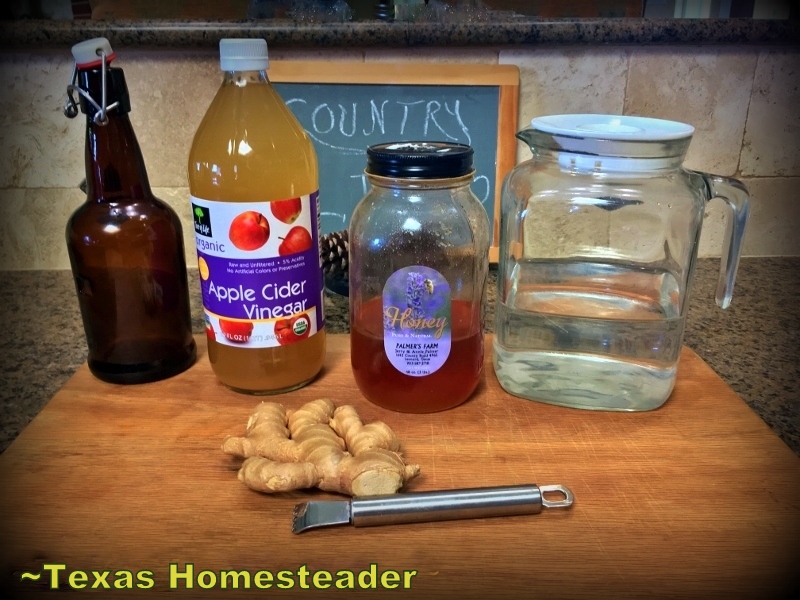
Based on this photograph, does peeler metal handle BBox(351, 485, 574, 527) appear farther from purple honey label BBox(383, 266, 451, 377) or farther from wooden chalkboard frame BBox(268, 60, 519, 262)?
wooden chalkboard frame BBox(268, 60, 519, 262)

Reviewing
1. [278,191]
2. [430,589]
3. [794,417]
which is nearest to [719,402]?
[794,417]

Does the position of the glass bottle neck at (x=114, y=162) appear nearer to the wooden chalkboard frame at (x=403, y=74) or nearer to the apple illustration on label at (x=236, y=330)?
the apple illustration on label at (x=236, y=330)

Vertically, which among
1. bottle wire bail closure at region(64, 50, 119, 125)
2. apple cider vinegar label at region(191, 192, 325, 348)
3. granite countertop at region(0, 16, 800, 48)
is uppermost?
granite countertop at region(0, 16, 800, 48)

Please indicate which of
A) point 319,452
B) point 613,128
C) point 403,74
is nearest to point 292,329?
point 319,452

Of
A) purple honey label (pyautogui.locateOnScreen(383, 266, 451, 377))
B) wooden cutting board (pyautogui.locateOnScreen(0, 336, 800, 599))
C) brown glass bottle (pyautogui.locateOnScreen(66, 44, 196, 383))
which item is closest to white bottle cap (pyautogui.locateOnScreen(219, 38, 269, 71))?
brown glass bottle (pyautogui.locateOnScreen(66, 44, 196, 383))

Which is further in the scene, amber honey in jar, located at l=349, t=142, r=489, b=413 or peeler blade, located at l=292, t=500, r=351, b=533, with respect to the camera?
amber honey in jar, located at l=349, t=142, r=489, b=413

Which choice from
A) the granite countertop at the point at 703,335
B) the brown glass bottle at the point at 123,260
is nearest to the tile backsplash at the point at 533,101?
the granite countertop at the point at 703,335

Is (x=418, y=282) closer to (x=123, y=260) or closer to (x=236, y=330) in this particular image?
(x=236, y=330)
